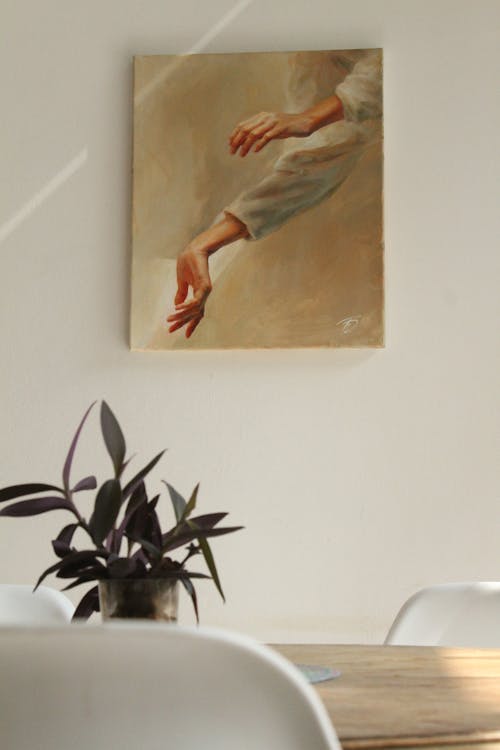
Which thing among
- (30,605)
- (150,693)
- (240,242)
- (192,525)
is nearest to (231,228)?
(240,242)

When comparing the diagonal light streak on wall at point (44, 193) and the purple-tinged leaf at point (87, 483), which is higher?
the diagonal light streak on wall at point (44, 193)

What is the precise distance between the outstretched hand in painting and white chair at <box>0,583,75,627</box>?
1.21 m

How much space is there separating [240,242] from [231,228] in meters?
0.05

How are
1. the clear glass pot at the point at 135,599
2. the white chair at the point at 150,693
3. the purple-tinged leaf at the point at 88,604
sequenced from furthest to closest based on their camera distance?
the purple-tinged leaf at the point at 88,604 < the clear glass pot at the point at 135,599 < the white chair at the point at 150,693

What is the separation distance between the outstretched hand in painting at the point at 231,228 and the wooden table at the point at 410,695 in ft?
5.03

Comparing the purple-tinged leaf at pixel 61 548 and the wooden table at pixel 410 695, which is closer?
the wooden table at pixel 410 695

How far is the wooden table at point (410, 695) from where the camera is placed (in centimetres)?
107

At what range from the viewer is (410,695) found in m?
1.33

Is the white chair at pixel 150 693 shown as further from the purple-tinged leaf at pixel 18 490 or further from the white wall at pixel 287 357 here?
the white wall at pixel 287 357

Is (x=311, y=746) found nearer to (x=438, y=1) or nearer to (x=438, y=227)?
(x=438, y=227)
